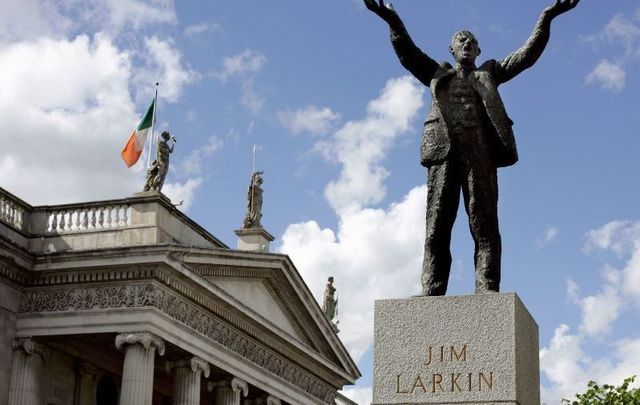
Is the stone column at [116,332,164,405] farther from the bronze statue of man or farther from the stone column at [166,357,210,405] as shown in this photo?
the bronze statue of man

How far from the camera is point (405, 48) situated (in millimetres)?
12102

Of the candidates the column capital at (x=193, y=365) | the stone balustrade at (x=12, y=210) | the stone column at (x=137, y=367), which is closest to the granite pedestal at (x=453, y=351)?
the stone column at (x=137, y=367)

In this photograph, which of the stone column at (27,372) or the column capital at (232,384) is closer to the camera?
the stone column at (27,372)

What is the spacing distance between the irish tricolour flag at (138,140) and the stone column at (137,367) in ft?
24.3

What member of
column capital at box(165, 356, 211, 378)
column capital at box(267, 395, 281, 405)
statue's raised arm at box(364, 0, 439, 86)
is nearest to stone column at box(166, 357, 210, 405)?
column capital at box(165, 356, 211, 378)

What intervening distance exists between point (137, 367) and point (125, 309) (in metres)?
1.67

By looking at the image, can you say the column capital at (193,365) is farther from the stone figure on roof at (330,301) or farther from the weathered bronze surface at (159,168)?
the stone figure on roof at (330,301)

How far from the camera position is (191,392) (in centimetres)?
3869

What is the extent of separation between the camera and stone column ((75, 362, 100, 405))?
38.3m

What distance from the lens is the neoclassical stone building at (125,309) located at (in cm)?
3572

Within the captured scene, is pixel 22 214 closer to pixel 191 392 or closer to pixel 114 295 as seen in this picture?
pixel 114 295

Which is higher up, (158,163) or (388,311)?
(158,163)

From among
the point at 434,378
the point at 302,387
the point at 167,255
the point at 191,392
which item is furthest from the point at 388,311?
the point at 302,387

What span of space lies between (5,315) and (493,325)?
27.2 meters
